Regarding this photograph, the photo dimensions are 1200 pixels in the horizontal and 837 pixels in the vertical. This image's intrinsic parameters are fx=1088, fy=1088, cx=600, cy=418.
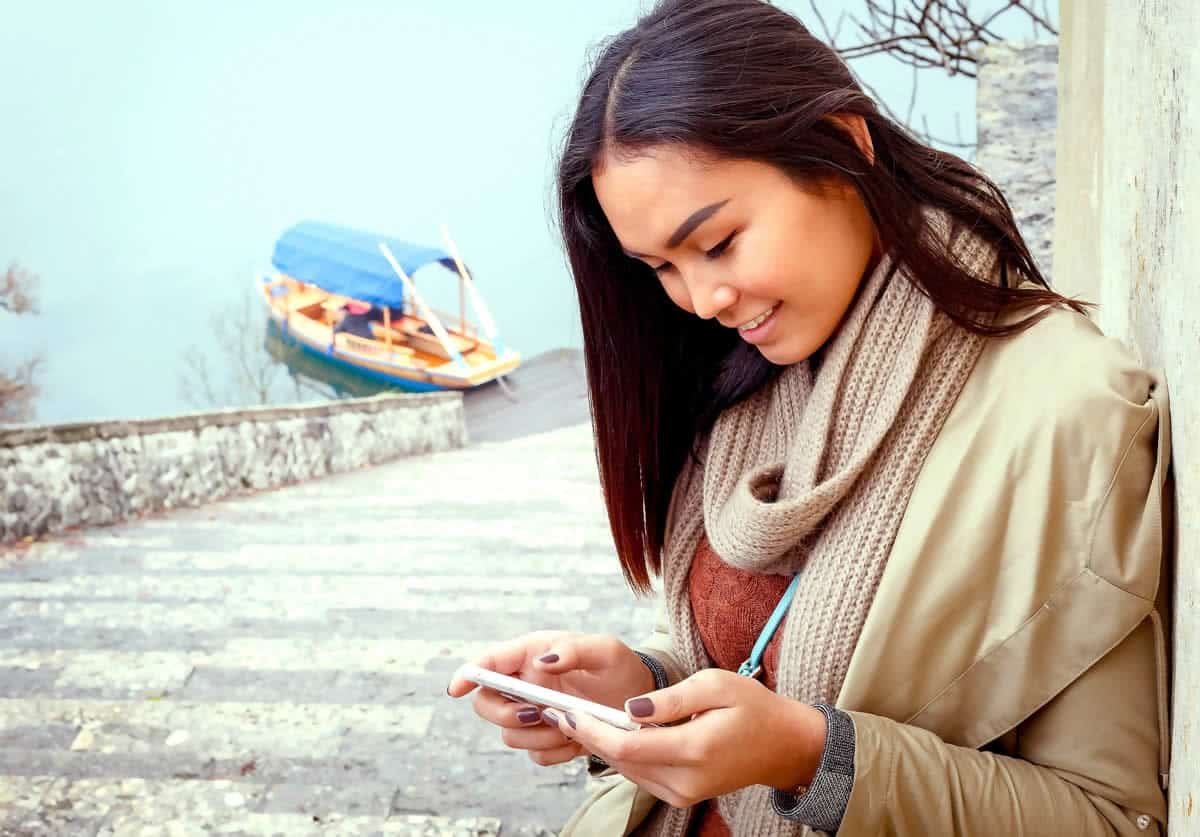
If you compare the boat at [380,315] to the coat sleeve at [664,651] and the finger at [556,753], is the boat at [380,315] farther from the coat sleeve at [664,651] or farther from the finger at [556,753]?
the finger at [556,753]

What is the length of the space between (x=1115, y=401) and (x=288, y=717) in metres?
2.32

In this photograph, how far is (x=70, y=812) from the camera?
87.8 inches

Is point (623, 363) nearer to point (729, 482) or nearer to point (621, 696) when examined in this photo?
point (729, 482)

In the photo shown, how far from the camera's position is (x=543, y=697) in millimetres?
1110

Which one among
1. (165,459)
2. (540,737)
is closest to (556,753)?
(540,737)

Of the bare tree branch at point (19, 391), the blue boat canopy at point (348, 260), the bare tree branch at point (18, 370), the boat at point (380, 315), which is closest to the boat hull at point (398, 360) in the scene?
the boat at point (380, 315)

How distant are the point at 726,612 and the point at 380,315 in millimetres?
23502

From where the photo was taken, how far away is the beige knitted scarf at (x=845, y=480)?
112 centimetres

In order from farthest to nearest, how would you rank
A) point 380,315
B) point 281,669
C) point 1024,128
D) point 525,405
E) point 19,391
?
point 525,405 → point 380,315 → point 19,391 → point 1024,128 → point 281,669

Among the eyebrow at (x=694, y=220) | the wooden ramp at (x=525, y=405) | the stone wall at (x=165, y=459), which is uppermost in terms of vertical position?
the eyebrow at (x=694, y=220)

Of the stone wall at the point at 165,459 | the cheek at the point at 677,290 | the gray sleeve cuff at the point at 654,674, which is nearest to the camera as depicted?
the cheek at the point at 677,290

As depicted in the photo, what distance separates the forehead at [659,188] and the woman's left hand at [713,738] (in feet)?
1.56

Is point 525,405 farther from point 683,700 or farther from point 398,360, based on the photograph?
point 683,700

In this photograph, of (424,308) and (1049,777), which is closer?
(1049,777)
